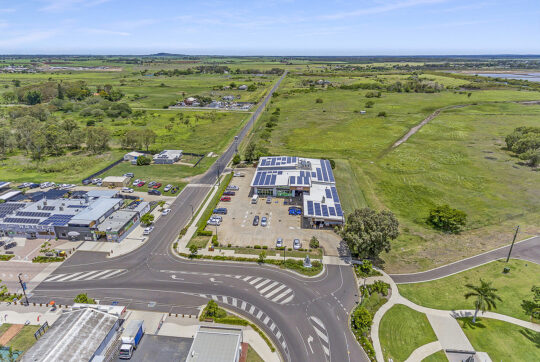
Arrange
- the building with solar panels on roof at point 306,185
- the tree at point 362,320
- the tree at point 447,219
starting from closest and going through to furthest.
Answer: the tree at point 362,320, the tree at point 447,219, the building with solar panels on roof at point 306,185

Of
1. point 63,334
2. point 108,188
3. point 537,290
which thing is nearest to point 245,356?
point 63,334

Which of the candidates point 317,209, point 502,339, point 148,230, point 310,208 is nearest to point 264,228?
point 310,208

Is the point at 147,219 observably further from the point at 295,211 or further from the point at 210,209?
the point at 295,211

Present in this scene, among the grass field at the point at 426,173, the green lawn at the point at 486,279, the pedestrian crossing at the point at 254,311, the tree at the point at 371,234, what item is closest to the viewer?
the pedestrian crossing at the point at 254,311

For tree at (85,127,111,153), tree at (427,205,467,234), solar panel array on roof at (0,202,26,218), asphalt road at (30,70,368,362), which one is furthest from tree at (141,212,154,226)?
tree at (427,205,467,234)

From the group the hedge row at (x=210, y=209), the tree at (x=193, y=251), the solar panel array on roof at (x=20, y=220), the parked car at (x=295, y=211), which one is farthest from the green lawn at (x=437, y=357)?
the solar panel array on roof at (x=20, y=220)

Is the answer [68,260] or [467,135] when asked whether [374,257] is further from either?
[467,135]

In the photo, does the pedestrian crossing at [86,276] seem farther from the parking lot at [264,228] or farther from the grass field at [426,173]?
the grass field at [426,173]
